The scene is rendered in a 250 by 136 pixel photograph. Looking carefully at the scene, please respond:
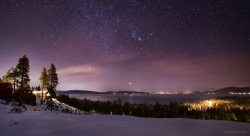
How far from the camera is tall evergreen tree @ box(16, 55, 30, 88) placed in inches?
2111

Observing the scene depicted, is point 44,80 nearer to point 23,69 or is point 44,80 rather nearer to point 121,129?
point 23,69

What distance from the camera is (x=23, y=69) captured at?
54.2 metres

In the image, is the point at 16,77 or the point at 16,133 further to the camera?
the point at 16,77

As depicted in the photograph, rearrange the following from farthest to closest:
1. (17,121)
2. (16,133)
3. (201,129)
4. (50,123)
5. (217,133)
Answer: (17,121), (50,123), (16,133), (201,129), (217,133)

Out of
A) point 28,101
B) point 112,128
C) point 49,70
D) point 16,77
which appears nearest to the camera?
point 112,128

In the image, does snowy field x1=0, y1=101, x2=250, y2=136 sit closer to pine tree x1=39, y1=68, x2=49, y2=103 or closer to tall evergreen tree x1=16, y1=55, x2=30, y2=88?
tall evergreen tree x1=16, y1=55, x2=30, y2=88

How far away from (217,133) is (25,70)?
178 ft

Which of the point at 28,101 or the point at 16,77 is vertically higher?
the point at 16,77

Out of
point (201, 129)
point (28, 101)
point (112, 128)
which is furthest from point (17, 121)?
point (28, 101)

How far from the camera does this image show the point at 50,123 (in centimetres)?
927

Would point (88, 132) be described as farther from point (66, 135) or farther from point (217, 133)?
point (217, 133)

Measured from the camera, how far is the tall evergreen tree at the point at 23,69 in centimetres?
5362

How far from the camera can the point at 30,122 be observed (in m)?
9.64

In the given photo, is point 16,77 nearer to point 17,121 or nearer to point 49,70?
point 49,70
